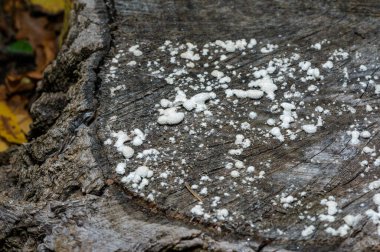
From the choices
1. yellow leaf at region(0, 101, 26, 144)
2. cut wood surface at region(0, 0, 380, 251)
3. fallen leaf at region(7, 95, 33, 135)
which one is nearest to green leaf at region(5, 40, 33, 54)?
fallen leaf at region(7, 95, 33, 135)

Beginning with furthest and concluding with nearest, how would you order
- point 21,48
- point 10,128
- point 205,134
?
point 21,48, point 10,128, point 205,134

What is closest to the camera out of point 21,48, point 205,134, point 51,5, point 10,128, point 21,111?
point 205,134

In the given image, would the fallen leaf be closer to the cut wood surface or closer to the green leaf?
the green leaf

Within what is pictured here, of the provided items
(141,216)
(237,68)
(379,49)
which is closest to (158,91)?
(237,68)

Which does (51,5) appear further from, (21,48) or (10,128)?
(10,128)

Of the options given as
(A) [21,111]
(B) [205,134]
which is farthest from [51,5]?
(B) [205,134]

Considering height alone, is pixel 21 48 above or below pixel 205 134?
below

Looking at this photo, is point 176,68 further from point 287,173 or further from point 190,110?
point 287,173
